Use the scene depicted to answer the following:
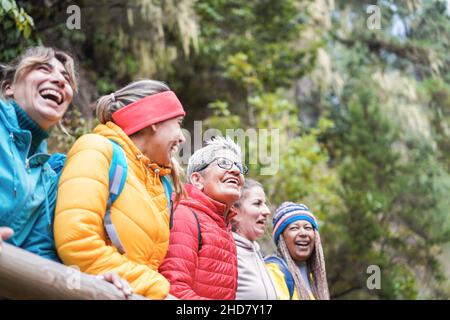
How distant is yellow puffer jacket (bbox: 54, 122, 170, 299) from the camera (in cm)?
238

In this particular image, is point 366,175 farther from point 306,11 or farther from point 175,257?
point 175,257

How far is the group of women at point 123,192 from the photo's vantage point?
238cm

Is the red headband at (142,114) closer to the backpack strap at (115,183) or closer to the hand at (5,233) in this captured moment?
the backpack strap at (115,183)

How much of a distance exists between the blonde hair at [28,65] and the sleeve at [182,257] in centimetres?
77

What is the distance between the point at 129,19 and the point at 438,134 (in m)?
7.29

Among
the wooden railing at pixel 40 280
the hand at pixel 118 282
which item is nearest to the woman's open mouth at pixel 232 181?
the hand at pixel 118 282

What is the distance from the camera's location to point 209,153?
349 centimetres

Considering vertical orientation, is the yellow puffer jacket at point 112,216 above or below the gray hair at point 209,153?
below

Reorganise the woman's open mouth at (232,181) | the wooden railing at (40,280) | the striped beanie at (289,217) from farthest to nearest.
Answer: the striped beanie at (289,217), the woman's open mouth at (232,181), the wooden railing at (40,280)

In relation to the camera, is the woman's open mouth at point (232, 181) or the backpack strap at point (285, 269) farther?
the backpack strap at point (285, 269)

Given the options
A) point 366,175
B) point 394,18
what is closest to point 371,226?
point 366,175

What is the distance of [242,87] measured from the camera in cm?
1182

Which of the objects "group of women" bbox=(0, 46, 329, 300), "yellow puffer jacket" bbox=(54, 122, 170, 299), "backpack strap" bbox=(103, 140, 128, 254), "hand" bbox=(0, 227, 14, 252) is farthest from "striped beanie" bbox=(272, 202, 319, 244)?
"hand" bbox=(0, 227, 14, 252)
